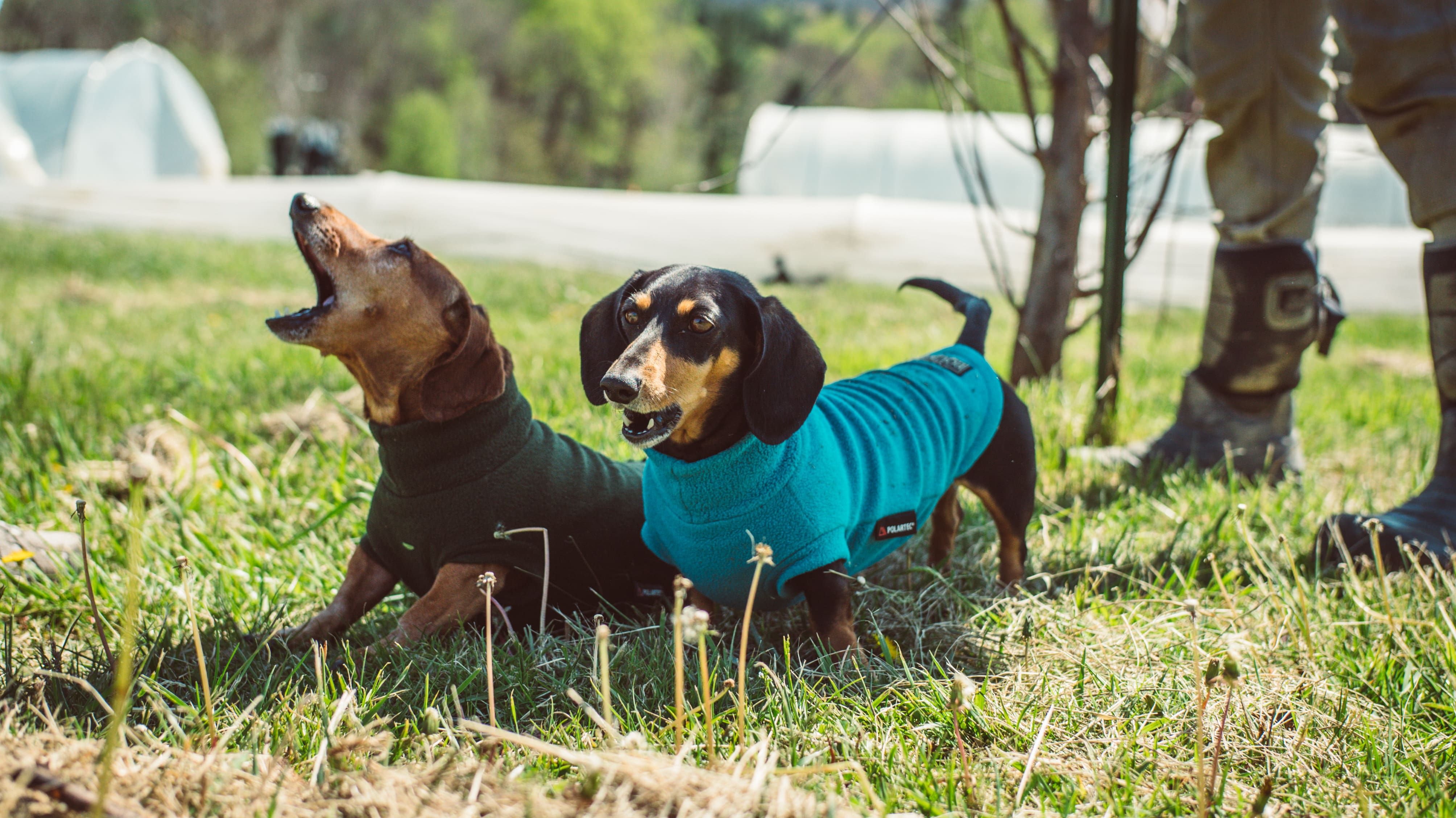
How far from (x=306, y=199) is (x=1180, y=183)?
35.3 ft

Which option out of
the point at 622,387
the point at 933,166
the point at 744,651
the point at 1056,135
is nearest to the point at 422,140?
the point at 933,166

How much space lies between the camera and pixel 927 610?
7.35 feet

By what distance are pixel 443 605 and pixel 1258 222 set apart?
8.50 feet

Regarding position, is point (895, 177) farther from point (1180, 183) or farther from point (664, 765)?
point (664, 765)

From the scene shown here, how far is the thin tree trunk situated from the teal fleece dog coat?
1.70m

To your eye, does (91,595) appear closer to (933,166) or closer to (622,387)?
(622,387)

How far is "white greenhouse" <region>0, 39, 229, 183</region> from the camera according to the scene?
18.3 meters

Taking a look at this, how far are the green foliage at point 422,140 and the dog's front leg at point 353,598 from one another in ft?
124

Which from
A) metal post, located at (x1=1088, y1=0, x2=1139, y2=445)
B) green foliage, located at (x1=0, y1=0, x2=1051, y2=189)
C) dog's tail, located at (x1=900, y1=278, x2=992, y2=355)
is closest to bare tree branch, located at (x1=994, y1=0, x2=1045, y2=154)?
metal post, located at (x1=1088, y1=0, x2=1139, y2=445)

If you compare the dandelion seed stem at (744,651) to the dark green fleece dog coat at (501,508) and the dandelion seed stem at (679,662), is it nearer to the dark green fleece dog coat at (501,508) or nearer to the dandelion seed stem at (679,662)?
the dandelion seed stem at (679,662)

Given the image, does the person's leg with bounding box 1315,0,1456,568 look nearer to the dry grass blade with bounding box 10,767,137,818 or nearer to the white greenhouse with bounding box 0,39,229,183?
the dry grass blade with bounding box 10,767,137,818

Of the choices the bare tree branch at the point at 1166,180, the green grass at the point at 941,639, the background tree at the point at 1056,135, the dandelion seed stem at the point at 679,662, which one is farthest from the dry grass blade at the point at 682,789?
the background tree at the point at 1056,135

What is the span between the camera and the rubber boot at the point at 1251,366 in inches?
119

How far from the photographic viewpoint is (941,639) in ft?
6.91
